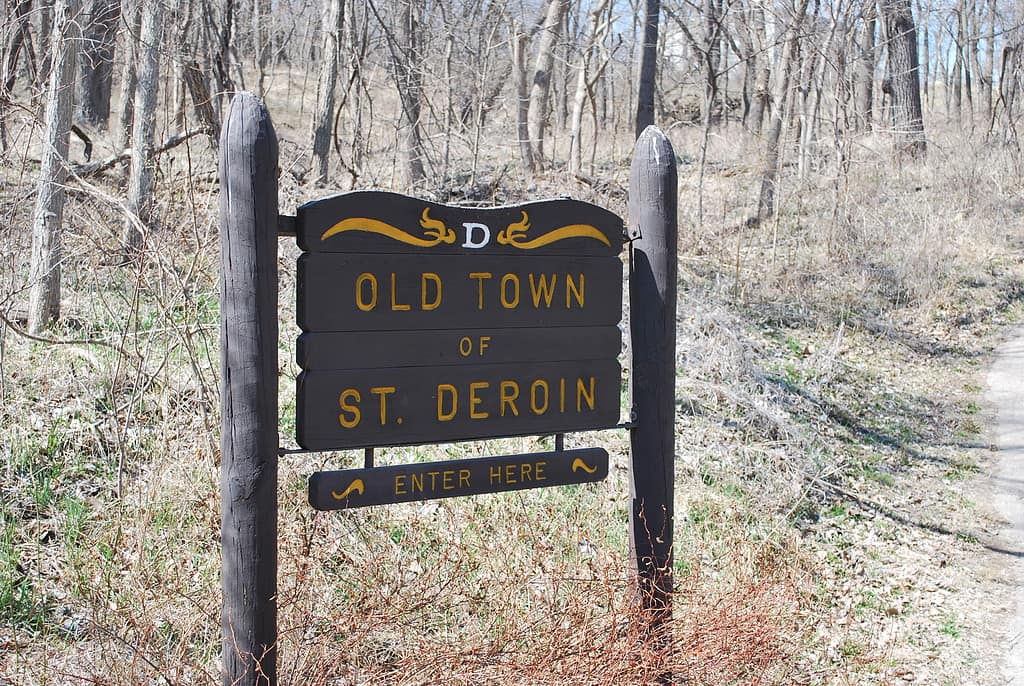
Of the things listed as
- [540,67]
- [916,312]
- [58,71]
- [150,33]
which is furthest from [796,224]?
[58,71]

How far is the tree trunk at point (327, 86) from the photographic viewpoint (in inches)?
537

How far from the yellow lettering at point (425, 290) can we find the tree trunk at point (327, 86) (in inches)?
423

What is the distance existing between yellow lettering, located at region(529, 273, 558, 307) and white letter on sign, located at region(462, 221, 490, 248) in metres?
0.26

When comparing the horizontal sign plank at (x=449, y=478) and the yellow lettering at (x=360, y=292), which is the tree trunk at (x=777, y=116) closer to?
the horizontal sign plank at (x=449, y=478)

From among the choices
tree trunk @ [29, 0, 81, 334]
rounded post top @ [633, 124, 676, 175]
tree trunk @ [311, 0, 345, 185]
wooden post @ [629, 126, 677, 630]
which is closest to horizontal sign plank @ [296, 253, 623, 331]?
wooden post @ [629, 126, 677, 630]

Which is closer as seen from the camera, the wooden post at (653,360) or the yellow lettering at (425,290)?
the yellow lettering at (425,290)

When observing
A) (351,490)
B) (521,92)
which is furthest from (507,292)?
(521,92)

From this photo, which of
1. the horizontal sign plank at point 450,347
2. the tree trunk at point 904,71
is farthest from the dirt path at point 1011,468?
the tree trunk at point 904,71

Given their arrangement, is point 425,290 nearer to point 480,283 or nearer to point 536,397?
point 480,283

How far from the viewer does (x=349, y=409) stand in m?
3.26

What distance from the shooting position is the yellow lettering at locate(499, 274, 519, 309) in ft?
11.7

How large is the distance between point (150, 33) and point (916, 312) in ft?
34.7

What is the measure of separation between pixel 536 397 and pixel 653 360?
63 cm

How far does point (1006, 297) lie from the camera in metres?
13.2
